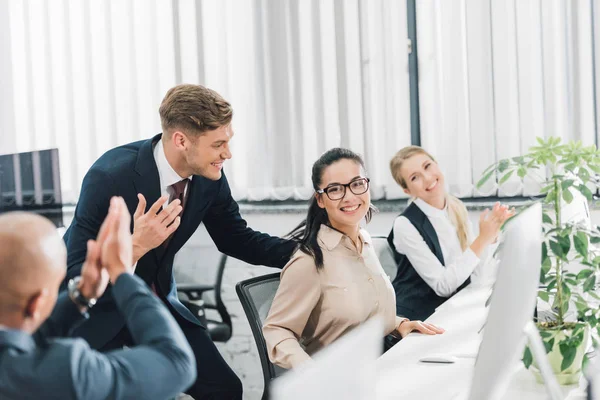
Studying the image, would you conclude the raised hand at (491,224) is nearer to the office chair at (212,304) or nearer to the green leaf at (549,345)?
the green leaf at (549,345)

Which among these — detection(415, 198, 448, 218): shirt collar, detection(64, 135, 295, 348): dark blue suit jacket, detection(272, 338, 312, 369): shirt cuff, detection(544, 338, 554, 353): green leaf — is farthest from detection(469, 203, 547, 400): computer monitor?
detection(415, 198, 448, 218): shirt collar

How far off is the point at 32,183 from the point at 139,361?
2637mm

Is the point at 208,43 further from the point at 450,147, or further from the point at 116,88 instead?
the point at 450,147

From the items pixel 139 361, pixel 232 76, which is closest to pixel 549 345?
pixel 139 361

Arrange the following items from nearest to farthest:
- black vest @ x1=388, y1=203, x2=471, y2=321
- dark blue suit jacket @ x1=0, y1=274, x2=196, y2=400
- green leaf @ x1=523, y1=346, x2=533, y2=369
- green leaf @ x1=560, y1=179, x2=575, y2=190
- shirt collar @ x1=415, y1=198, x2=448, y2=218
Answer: dark blue suit jacket @ x1=0, y1=274, x2=196, y2=400 → green leaf @ x1=523, y1=346, x2=533, y2=369 → green leaf @ x1=560, y1=179, x2=575, y2=190 → black vest @ x1=388, y1=203, x2=471, y2=321 → shirt collar @ x1=415, y1=198, x2=448, y2=218

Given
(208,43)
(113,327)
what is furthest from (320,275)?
(208,43)

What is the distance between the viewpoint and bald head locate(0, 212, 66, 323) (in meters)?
0.99

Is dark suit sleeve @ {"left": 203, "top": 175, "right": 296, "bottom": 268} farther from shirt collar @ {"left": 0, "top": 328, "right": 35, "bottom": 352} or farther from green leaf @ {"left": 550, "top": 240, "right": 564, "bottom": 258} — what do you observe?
shirt collar @ {"left": 0, "top": 328, "right": 35, "bottom": 352}

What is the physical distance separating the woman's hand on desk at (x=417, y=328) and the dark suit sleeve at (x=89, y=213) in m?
0.91

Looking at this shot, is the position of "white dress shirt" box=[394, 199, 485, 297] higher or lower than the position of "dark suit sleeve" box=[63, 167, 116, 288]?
lower


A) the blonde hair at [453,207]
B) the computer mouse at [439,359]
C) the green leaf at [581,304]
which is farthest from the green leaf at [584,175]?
the blonde hair at [453,207]

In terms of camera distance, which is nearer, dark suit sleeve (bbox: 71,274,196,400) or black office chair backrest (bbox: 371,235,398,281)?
dark suit sleeve (bbox: 71,274,196,400)

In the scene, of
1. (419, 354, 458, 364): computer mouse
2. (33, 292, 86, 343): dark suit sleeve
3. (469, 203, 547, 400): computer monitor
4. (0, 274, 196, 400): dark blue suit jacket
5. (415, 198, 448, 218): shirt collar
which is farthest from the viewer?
(415, 198, 448, 218): shirt collar

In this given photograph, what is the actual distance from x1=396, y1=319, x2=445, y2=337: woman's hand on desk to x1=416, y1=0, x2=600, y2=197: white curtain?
165cm
